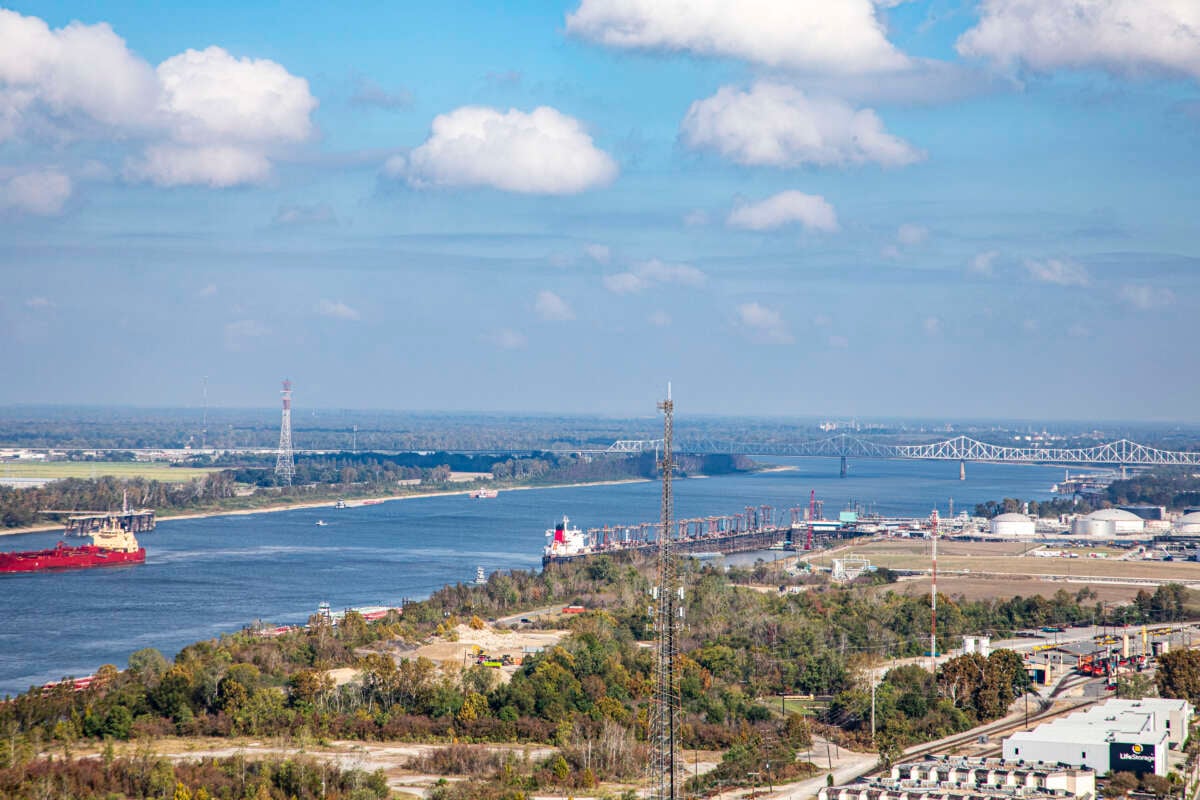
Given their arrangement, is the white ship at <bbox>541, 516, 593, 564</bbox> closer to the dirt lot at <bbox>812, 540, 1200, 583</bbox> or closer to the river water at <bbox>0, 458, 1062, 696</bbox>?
the river water at <bbox>0, 458, 1062, 696</bbox>

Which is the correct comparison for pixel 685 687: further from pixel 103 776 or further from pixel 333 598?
pixel 333 598

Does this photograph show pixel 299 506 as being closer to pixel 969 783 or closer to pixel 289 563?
pixel 289 563

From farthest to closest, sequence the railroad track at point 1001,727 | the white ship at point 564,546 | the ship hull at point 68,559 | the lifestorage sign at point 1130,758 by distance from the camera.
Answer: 1. the white ship at point 564,546
2. the ship hull at point 68,559
3. the railroad track at point 1001,727
4. the lifestorage sign at point 1130,758

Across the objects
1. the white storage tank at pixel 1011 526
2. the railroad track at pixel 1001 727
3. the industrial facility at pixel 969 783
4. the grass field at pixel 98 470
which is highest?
the grass field at pixel 98 470

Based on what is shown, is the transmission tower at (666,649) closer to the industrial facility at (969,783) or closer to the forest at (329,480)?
the industrial facility at (969,783)

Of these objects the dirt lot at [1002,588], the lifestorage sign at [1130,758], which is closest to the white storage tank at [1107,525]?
the dirt lot at [1002,588]

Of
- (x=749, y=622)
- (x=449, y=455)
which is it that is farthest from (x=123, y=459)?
(x=749, y=622)

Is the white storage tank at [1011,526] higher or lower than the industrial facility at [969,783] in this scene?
higher
